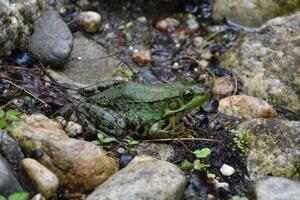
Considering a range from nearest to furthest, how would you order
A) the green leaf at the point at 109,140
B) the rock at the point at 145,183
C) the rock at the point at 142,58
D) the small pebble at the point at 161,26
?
the rock at the point at 145,183 < the green leaf at the point at 109,140 < the rock at the point at 142,58 < the small pebble at the point at 161,26

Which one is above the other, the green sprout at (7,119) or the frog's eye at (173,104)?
the green sprout at (7,119)

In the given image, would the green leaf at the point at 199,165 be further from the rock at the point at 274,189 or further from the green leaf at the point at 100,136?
the green leaf at the point at 100,136

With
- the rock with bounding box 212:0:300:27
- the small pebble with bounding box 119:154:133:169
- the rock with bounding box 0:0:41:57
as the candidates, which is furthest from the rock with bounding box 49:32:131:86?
A: the rock with bounding box 212:0:300:27

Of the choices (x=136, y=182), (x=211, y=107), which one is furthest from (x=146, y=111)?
(x=136, y=182)

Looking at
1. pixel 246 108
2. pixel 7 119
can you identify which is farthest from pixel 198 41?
pixel 7 119

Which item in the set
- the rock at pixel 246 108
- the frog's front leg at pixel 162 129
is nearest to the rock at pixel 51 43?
the frog's front leg at pixel 162 129
